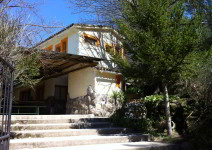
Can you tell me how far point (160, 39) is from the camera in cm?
687

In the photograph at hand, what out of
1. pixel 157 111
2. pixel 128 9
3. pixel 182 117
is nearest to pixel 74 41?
pixel 128 9

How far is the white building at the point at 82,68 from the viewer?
1158 cm

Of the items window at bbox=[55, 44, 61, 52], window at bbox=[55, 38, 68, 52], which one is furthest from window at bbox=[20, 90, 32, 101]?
window at bbox=[55, 38, 68, 52]

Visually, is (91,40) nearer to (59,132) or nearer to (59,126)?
(59,126)

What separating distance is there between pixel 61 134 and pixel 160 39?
419cm

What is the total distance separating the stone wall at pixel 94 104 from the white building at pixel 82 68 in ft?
0.17

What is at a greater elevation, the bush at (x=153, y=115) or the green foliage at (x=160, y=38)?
the green foliage at (x=160, y=38)

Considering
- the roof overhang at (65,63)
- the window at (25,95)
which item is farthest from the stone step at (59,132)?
the window at (25,95)

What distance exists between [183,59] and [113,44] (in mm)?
8277

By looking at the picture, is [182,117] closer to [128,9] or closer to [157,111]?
[157,111]

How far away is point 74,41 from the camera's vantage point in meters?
13.5

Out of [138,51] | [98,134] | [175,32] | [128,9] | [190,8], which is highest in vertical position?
[190,8]

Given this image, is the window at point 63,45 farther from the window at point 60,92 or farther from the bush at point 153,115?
the bush at point 153,115

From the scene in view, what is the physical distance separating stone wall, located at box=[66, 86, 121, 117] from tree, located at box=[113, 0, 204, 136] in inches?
162
